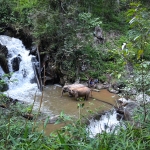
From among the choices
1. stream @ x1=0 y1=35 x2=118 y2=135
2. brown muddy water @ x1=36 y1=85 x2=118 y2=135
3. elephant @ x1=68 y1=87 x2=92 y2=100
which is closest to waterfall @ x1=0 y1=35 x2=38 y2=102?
stream @ x1=0 y1=35 x2=118 y2=135

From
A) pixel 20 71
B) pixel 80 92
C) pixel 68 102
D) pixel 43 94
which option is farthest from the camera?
pixel 20 71

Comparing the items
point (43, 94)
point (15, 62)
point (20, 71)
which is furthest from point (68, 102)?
point (15, 62)

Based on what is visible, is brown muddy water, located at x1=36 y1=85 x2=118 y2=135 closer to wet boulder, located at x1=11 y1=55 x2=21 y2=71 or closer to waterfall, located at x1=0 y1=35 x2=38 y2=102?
waterfall, located at x1=0 y1=35 x2=38 y2=102

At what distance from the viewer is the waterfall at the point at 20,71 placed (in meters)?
10.1

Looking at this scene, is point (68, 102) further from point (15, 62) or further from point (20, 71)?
point (15, 62)

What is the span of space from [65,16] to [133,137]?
8.98 m

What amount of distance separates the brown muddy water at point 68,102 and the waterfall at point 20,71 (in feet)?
2.64

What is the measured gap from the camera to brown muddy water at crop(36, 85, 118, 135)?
311 inches

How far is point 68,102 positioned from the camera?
8.87 m

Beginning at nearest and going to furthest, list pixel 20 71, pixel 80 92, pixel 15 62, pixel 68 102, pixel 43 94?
pixel 68 102
pixel 80 92
pixel 43 94
pixel 20 71
pixel 15 62

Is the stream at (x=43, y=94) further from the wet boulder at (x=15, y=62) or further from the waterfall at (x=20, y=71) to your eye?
the wet boulder at (x=15, y=62)

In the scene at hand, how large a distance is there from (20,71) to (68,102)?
12.2ft

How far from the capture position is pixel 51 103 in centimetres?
873

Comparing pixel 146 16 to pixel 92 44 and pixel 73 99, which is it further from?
pixel 92 44
